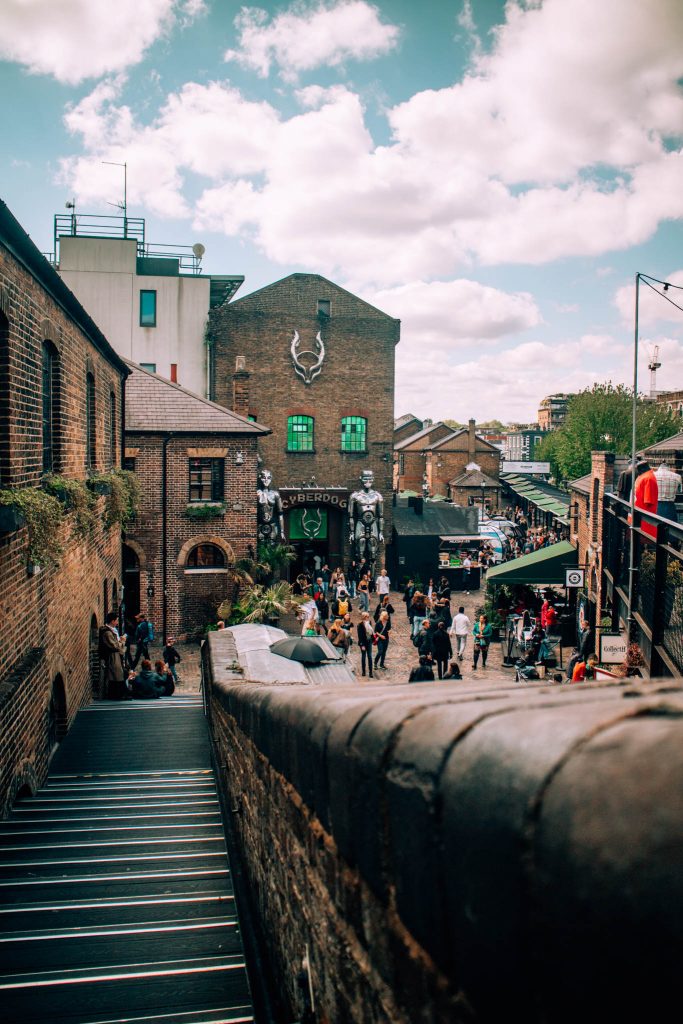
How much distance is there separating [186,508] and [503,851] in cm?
2240

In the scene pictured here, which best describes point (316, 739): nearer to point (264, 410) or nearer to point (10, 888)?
point (10, 888)

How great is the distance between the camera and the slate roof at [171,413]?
881 inches

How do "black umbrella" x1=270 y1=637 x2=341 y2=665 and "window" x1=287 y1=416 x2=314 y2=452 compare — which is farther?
"window" x1=287 y1=416 x2=314 y2=452

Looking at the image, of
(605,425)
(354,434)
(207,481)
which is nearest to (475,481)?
(605,425)

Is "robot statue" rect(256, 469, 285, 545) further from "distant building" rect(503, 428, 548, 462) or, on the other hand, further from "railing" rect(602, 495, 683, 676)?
"distant building" rect(503, 428, 548, 462)

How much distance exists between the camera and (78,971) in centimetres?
391

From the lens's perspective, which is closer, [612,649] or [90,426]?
[612,649]

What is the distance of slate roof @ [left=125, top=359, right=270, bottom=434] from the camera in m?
22.4

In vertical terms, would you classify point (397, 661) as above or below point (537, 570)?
below

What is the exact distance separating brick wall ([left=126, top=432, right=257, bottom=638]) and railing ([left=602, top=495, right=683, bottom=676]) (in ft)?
43.1

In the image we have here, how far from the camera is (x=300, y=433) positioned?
102ft

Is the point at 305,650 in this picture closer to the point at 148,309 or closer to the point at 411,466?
the point at 148,309

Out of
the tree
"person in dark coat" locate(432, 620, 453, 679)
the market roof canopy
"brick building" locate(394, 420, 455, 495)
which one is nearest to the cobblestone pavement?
"person in dark coat" locate(432, 620, 453, 679)

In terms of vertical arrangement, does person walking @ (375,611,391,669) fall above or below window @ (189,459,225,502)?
below
